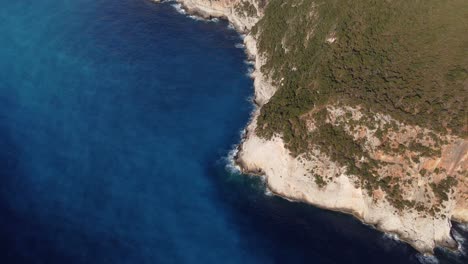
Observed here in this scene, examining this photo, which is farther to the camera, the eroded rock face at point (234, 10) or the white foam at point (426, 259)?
the eroded rock face at point (234, 10)

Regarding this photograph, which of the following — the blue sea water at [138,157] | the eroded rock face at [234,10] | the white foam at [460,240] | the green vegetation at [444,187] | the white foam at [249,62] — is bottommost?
the blue sea water at [138,157]

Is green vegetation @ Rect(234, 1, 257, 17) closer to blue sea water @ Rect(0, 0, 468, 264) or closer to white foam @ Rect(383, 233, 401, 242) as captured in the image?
blue sea water @ Rect(0, 0, 468, 264)

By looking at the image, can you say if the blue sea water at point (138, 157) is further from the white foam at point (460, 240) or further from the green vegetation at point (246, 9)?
the green vegetation at point (246, 9)

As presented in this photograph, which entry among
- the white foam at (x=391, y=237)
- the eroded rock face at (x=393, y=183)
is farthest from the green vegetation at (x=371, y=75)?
the white foam at (x=391, y=237)

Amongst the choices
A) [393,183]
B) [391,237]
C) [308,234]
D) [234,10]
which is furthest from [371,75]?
[234,10]

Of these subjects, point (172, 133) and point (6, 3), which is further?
point (6, 3)

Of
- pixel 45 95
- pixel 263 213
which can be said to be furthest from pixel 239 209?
pixel 45 95

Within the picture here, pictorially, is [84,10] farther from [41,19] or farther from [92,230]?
[92,230]
